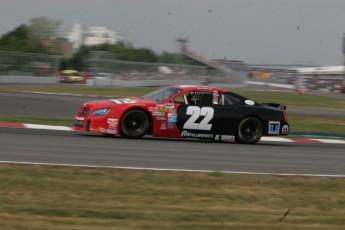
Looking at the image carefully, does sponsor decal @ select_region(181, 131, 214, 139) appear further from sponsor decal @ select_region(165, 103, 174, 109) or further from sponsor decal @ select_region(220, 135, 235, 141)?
sponsor decal @ select_region(165, 103, 174, 109)

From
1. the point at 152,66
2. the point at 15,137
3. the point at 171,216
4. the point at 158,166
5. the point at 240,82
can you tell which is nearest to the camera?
the point at 171,216

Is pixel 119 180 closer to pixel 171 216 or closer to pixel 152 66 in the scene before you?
pixel 171 216

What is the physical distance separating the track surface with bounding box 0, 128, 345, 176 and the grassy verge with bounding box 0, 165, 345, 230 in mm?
957

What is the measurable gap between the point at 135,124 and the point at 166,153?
2313mm

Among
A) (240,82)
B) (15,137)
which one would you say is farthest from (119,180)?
(240,82)

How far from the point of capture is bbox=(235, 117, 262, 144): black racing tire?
1445 cm

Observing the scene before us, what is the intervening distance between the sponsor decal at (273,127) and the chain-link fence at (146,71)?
39.5 metres

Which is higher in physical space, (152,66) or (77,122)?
(152,66)

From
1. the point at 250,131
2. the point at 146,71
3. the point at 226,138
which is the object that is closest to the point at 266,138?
the point at 250,131

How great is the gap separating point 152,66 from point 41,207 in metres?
55.8

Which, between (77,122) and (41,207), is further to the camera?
(77,122)

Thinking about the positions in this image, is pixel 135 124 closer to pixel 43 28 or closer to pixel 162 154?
pixel 162 154

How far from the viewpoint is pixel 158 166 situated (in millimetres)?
9586

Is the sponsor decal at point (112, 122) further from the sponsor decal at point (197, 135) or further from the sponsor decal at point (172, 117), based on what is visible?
the sponsor decal at point (197, 135)
